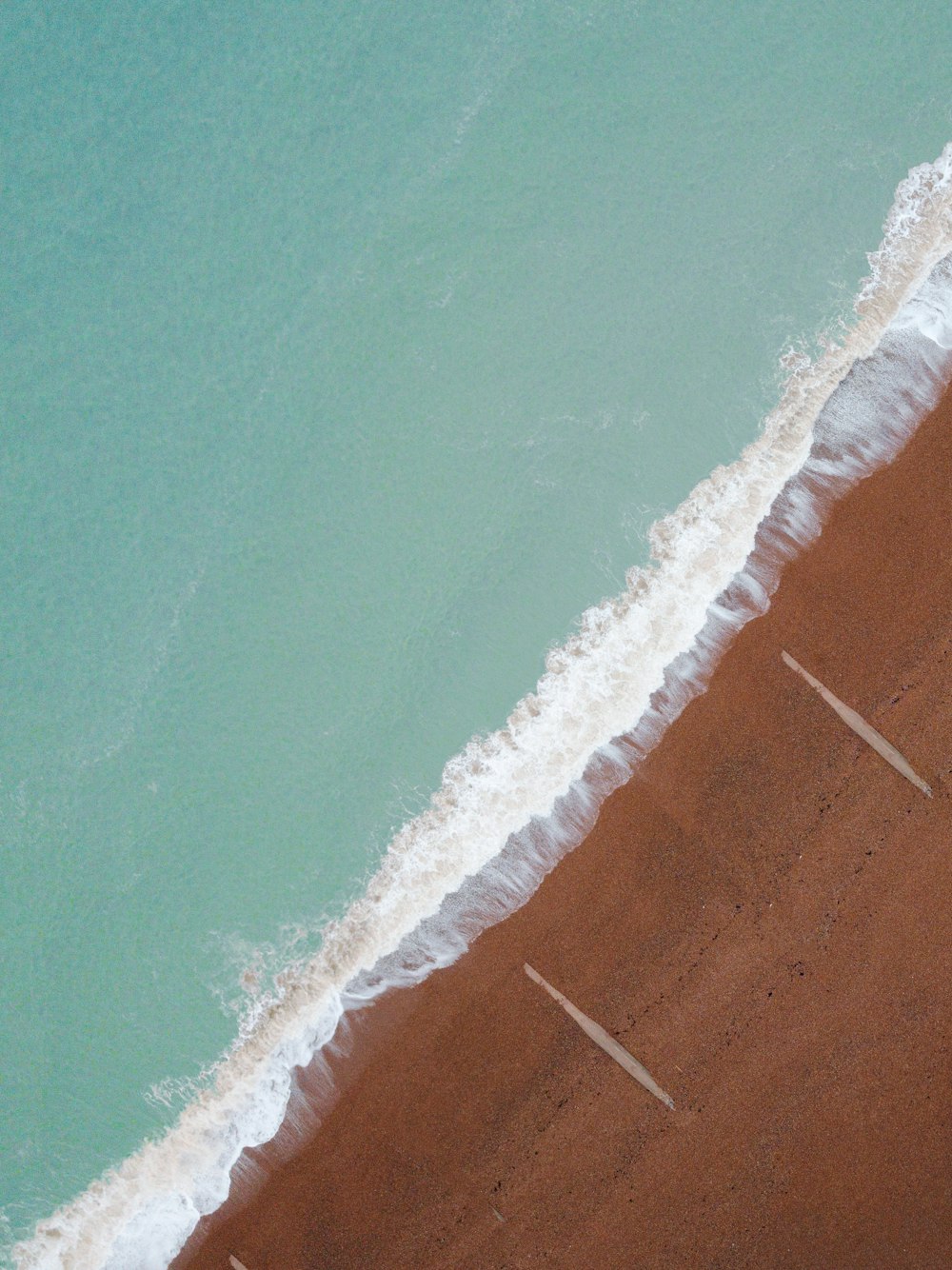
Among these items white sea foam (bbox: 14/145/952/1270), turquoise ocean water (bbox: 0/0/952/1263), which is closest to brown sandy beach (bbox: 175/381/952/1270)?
white sea foam (bbox: 14/145/952/1270)

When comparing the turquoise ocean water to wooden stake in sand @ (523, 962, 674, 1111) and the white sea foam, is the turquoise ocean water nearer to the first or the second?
the white sea foam

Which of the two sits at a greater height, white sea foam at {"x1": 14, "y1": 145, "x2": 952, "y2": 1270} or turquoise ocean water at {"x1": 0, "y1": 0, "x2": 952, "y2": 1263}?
turquoise ocean water at {"x1": 0, "y1": 0, "x2": 952, "y2": 1263}

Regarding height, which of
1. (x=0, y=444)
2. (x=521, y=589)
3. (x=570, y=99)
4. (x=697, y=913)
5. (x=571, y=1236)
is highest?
(x=0, y=444)

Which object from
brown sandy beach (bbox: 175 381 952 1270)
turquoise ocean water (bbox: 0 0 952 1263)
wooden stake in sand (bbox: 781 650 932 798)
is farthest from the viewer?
turquoise ocean water (bbox: 0 0 952 1263)

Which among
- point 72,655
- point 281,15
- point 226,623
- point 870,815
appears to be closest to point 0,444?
point 72,655

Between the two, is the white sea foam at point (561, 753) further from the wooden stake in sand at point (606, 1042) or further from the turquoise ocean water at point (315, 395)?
the wooden stake in sand at point (606, 1042)

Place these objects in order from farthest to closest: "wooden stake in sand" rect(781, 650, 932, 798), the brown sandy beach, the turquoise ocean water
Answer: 1. the turquoise ocean water
2. "wooden stake in sand" rect(781, 650, 932, 798)
3. the brown sandy beach

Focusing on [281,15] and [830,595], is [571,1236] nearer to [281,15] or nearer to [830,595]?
[830,595]
